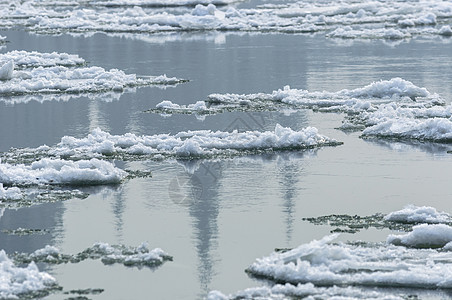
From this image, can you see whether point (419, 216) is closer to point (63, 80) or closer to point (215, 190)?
point (215, 190)

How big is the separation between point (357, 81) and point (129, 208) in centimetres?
1299

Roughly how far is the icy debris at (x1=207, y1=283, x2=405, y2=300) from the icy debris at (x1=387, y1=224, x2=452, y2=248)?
5.83 ft

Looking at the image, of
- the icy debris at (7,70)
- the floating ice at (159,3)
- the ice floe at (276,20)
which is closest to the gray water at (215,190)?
the icy debris at (7,70)

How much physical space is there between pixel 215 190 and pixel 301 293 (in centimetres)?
518

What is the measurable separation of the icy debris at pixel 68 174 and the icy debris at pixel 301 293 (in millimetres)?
5721

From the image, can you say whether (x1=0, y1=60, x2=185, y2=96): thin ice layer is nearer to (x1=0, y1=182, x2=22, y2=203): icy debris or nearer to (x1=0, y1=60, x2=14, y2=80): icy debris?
(x1=0, y1=60, x2=14, y2=80): icy debris

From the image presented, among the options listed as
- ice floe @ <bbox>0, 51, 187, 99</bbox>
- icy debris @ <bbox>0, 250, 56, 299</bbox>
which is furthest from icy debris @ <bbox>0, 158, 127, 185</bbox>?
ice floe @ <bbox>0, 51, 187, 99</bbox>

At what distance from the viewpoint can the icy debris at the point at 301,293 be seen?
10.6 meters

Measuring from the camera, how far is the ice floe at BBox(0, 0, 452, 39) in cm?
4175

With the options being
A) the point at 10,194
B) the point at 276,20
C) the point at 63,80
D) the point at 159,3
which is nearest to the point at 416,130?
the point at 10,194

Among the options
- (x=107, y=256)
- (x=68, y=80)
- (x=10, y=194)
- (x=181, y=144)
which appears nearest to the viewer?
(x=107, y=256)

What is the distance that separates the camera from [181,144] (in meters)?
18.5

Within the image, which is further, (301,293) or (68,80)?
(68,80)

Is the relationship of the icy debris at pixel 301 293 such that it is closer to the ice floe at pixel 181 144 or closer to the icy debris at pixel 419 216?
the icy debris at pixel 419 216
